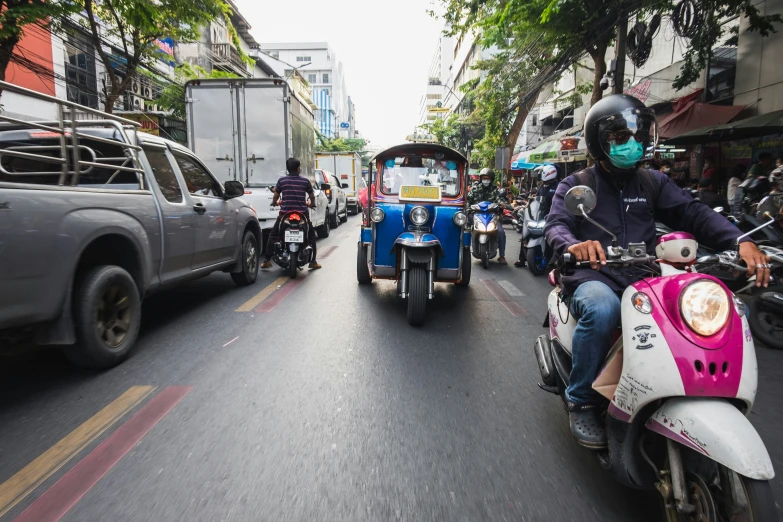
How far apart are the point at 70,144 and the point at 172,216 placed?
3.26ft

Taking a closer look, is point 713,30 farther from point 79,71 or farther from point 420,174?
point 79,71

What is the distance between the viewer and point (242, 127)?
34.8 feet

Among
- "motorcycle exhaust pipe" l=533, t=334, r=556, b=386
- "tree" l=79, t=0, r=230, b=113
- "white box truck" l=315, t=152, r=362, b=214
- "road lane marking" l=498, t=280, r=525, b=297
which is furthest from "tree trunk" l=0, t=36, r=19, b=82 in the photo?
"white box truck" l=315, t=152, r=362, b=214

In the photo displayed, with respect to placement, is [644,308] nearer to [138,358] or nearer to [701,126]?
[138,358]

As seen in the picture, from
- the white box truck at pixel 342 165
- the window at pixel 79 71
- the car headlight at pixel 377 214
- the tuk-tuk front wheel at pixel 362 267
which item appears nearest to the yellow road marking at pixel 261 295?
the tuk-tuk front wheel at pixel 362 267

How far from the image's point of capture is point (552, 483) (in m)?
2.36

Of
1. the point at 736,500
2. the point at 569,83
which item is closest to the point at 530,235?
the point at 736,500

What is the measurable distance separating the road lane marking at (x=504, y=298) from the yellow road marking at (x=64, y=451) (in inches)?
Result: 153

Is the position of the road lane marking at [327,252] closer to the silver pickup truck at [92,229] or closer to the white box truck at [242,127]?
the white box truck at [242,127]

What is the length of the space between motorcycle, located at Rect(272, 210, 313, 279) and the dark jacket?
5180 millimetres

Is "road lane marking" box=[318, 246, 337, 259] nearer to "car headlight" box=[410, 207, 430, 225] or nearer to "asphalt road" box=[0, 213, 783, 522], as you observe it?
"car headlight" box=[410, 207, 430, 225]

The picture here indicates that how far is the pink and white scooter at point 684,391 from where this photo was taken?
1640 mm

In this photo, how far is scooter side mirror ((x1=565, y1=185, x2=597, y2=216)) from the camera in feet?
7.22

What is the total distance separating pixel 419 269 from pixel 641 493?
10.2 ft
